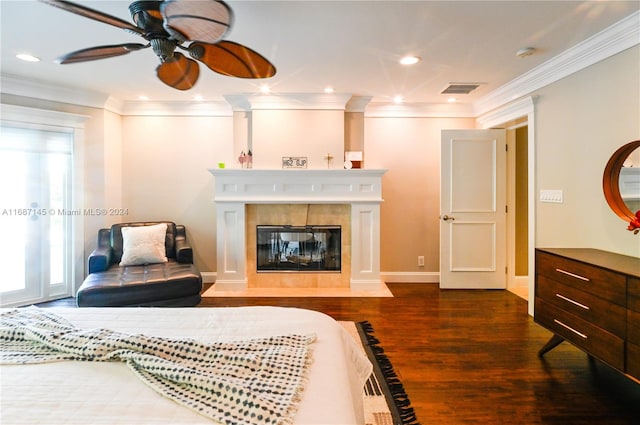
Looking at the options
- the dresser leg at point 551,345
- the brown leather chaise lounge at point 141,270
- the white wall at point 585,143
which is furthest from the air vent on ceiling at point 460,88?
the brown leather chaise lounge at point 141,270

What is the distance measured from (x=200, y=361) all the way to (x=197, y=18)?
1369 mm

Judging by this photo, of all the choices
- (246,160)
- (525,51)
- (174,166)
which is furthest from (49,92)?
(525,51)

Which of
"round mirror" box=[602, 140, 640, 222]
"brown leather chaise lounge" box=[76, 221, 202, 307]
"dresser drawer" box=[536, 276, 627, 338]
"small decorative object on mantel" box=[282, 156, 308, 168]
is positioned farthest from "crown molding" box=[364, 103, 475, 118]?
"brown leather chaise lounge" box=[76, 221, 202, 307]

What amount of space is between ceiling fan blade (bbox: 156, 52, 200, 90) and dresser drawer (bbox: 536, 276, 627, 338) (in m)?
2.89

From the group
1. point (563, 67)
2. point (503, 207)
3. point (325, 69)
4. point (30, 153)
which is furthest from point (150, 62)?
point (503, 207)

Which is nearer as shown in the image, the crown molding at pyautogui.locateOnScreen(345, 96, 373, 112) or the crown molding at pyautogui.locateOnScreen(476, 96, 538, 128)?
the crown molding at pyautogui.locateOnScreen(476, 96, 538, 128)

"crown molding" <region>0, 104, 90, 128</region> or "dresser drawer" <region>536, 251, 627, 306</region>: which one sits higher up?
"crown molding" <region>0, 104, 90, 128</region>

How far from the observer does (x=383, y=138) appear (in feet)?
14.8

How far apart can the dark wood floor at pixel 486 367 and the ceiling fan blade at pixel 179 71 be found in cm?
235

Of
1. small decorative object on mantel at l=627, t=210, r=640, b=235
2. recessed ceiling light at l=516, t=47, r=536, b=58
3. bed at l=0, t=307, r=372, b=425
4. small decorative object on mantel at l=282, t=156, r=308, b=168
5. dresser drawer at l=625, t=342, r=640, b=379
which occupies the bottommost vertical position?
dresser drawer at l=625, t=342, r=640, b=379

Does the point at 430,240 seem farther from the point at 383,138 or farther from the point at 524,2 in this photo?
the point at 524,2

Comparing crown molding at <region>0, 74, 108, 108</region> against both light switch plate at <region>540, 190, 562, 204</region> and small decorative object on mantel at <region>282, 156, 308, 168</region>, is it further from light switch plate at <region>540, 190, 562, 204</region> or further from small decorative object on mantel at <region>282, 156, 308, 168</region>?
light switch plate at <region>540, 190, 562, 204</region>

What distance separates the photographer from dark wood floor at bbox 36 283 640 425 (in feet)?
6.13

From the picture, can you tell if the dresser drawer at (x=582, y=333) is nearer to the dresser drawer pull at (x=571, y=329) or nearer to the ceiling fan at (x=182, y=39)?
the dresser drawer pull at (x=571, y=329)
